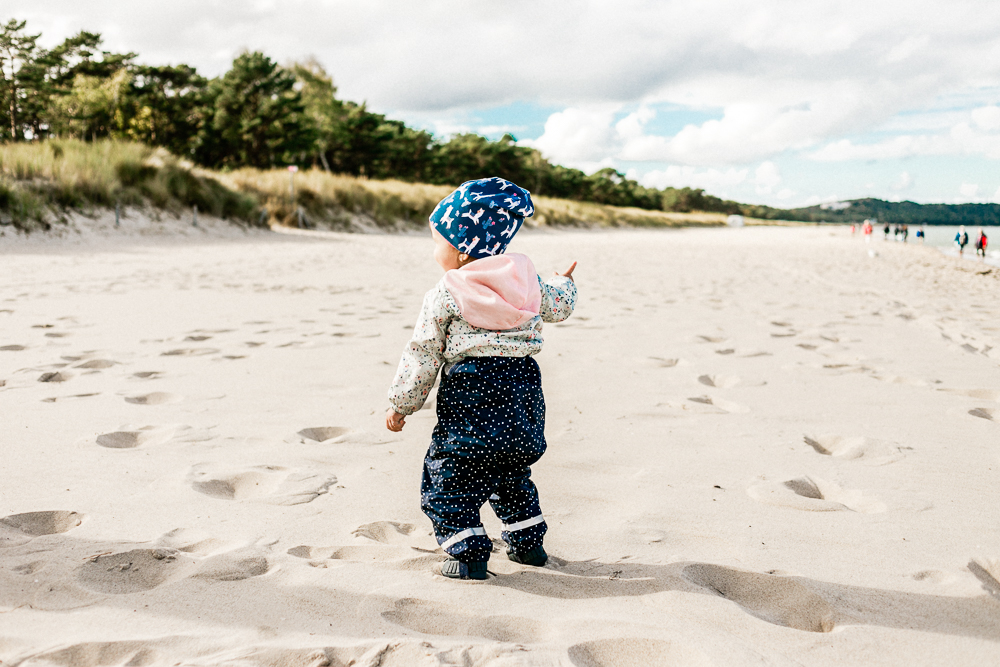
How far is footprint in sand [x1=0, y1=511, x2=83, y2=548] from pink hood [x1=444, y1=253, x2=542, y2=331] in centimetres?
139

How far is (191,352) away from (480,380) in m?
3.28

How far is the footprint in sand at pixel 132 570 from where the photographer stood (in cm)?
178

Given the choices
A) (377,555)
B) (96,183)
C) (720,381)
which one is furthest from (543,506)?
(96,183)

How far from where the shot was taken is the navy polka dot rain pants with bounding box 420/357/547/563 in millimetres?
1964

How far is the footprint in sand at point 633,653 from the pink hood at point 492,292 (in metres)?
0.88

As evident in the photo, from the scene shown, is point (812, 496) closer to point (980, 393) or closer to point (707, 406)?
point (707, 406)

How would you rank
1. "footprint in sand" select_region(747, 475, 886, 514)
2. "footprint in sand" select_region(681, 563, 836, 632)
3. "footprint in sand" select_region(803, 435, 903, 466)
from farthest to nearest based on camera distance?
"footprint in sand" select_region(803, 435, 903, 466)
"footprint in sand" select_region(747, 475, 886, 514)
"footprint in sand" select_region(681, 563, 836, 632)

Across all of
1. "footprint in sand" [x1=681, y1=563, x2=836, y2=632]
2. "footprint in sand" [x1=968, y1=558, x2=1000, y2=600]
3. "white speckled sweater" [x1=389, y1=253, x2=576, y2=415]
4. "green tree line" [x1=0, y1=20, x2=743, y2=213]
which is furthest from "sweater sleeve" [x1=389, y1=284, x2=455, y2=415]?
"green tree line" [x1=0, y1=20, x2=743, y2=213]

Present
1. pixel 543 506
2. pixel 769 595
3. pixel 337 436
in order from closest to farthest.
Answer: pixel 769 595 → pixel 543 506 → pixel 337 436

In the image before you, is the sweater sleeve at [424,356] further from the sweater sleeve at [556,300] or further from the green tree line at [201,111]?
the green tree line at [201,111]

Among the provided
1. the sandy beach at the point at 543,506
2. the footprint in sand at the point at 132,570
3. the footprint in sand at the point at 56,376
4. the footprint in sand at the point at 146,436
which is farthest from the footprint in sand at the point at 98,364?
the footprint in sand at the point at 132,570

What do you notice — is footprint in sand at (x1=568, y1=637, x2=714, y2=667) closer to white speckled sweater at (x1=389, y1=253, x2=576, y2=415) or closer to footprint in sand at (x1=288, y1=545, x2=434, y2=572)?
footprint in sand at (x1=288, y1=545, x2=434, y2=572)

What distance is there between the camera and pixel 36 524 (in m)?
2.15

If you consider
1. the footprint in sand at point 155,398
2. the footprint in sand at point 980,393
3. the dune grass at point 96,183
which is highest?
the dune grass at point 96,183
